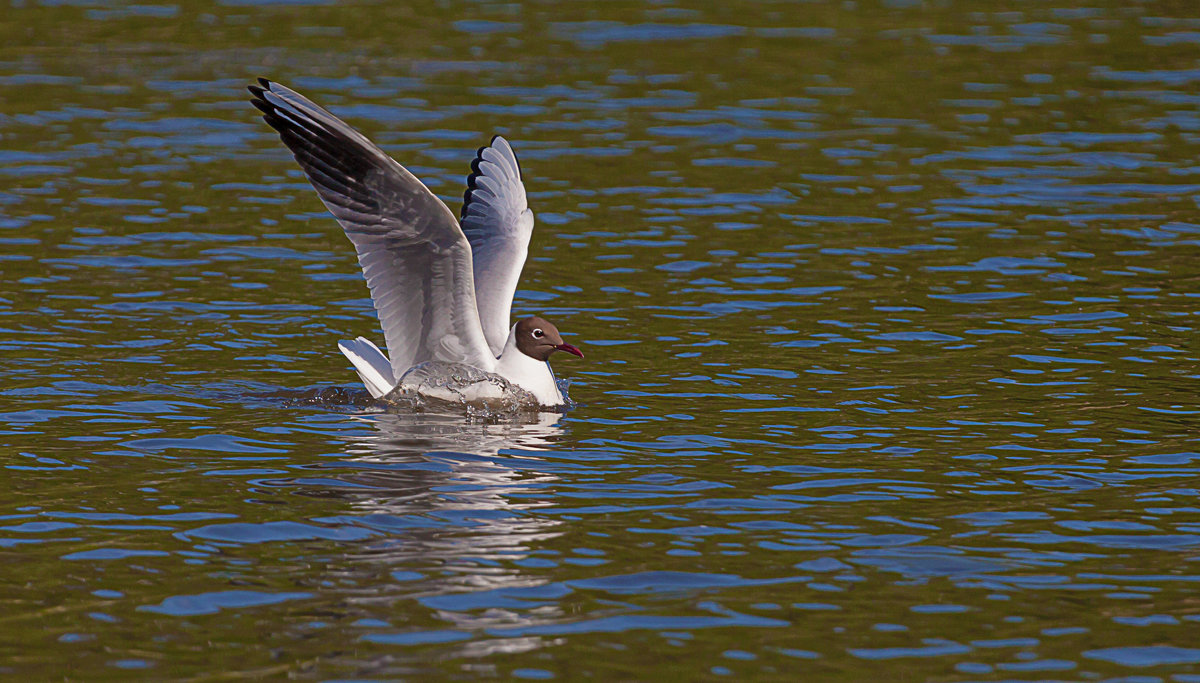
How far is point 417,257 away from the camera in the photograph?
11.7m

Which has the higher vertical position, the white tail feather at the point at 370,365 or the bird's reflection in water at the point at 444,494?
the white tail feather at the point at 370,365

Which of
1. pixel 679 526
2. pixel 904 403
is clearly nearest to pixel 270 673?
pixel 679 526

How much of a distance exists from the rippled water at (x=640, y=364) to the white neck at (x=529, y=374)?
33 cm

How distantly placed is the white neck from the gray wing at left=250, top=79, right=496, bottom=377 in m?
0.28

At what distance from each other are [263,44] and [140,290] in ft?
35.9

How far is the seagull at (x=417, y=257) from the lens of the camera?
441 inches

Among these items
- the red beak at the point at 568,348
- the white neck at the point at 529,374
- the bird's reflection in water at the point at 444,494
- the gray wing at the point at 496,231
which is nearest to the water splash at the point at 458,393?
the white neck at the point at 529,374

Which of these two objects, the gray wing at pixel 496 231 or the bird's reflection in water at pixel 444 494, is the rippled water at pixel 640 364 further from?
the gray wing at pixel 496 231

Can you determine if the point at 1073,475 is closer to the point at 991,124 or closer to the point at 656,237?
the point at 656,237

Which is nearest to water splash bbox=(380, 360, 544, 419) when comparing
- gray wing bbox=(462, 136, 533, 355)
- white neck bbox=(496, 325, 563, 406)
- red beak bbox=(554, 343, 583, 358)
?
white neck bbox=(496, 325, 563, 406)

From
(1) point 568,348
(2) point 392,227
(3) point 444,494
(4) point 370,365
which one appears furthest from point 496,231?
(3) point 444,494

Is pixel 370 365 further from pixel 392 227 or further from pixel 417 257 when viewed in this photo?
pixel 392 227

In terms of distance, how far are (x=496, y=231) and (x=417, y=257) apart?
1.94 m

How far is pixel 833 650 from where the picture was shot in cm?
752
